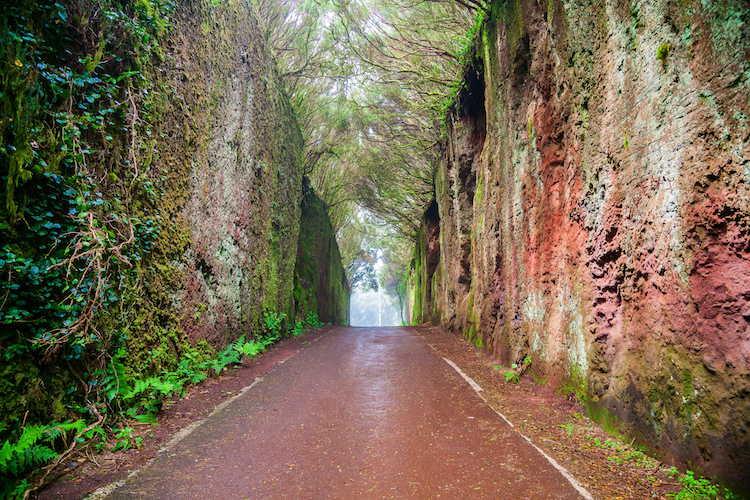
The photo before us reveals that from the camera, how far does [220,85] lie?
6.57m

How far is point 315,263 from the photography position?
15.7m

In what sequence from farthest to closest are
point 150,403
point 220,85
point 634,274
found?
point 220,85 < point 150,403 < point 634,274

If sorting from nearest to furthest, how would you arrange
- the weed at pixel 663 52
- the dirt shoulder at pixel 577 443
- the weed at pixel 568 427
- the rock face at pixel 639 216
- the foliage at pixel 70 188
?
the rock face at pixel 639 216
the dirt shoulder at pixel 577 443
the foliage at pixel 70 188
the weed at pixel 663 52
the weed at pixel 568 427

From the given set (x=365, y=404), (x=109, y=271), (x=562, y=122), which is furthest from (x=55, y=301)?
(x=562, y=122)

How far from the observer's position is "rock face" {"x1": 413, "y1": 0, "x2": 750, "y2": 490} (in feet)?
7.82

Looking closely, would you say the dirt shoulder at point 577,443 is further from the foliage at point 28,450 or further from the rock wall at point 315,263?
the rock wall at point 315,263

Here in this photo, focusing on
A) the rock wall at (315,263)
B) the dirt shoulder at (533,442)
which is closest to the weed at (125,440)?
the dirt shoulder at (533,442)

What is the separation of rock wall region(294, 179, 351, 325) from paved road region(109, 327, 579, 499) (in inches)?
321

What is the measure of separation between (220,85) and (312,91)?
629cm

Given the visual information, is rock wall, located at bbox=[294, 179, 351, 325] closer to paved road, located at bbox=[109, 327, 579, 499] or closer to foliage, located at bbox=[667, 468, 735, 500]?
paved road, located at bbox=[109, 327, 579, 499]

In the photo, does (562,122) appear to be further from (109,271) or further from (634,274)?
(109,271)

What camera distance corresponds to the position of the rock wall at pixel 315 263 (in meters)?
13.8

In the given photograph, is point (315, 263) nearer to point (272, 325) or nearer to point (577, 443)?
point (272, 325)

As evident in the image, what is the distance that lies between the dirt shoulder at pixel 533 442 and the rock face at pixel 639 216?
225 millimetres
